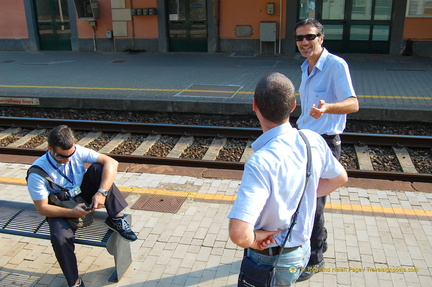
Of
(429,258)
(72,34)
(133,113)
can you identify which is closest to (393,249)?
(429,258)

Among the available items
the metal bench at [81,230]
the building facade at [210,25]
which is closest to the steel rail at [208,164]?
the metal bench at [81,230]

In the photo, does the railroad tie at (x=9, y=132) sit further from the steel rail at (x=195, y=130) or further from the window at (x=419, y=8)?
the window at (x=419, y=8)

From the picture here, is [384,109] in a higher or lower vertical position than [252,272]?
lower

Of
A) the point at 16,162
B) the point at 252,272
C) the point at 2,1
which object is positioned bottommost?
the point at 16,162

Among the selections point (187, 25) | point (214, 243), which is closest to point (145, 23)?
point (187, 25)

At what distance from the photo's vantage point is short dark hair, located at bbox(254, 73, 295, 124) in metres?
2.29

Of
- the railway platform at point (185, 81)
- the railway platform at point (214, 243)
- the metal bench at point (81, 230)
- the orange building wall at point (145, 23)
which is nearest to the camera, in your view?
the metal bench at point (81, 230)

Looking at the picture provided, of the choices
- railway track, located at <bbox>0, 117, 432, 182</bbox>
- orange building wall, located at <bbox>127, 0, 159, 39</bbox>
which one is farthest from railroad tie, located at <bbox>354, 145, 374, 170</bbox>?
orange building wall, located at <bbox>127, 0, 159, 39</bbox>

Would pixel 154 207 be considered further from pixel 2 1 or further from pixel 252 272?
pixel 2 1

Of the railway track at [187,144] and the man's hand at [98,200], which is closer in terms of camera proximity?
the man's hand at [98,200]

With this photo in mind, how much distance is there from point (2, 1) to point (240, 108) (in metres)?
14.5

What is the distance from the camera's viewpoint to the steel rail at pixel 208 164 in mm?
6156

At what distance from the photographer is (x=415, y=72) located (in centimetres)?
1224

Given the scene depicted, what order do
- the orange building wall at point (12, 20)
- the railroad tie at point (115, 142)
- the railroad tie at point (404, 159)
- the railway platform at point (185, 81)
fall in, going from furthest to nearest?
the orange building wall at point (12, 20)
the railway platform at point (185, 81)
the railroad tie at point (115, 142)
the railroad tie at point (404, 159)
